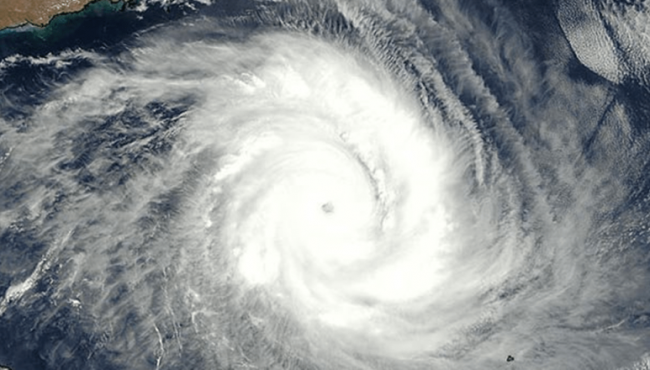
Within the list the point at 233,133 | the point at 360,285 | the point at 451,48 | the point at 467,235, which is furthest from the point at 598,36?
the point at 233,133

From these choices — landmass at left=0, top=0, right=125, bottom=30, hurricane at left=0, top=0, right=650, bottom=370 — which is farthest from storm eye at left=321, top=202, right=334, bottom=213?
landmass at left=0, top=0, right=125, bottom=30

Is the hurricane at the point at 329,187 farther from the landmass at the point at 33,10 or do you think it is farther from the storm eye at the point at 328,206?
the landmass at the point at 33,10

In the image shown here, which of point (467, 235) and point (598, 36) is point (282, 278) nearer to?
point (467, 235)

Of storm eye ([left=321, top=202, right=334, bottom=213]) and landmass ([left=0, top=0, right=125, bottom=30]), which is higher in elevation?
landmass ([left=0, top=0, right=125, bottom=30])

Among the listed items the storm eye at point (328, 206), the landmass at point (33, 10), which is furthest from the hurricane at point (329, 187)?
the landmass at point (33, 10)

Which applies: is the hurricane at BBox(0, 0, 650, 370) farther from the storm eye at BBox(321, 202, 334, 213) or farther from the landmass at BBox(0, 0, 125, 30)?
the landmass at BBox(0, 0, 125, 30)

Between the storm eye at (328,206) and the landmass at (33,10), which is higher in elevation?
the landmass at (33,10)
